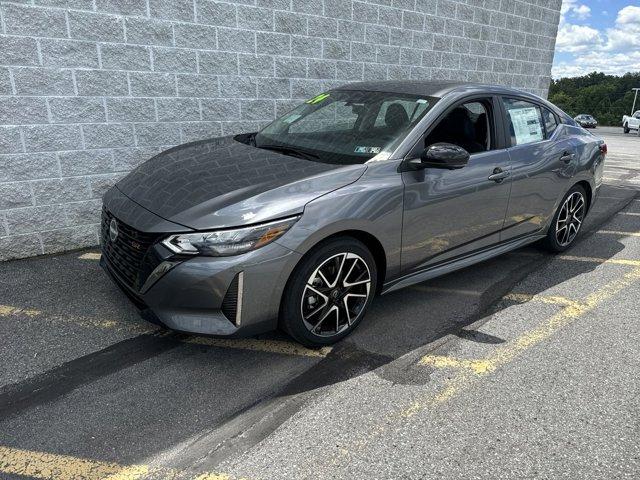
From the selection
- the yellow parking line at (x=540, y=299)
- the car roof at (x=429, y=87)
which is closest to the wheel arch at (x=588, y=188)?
the car roof at (x=429, y=87)

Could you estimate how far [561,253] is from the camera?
516 centimetres

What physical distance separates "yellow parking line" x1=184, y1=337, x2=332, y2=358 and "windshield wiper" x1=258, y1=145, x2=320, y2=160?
1.25m

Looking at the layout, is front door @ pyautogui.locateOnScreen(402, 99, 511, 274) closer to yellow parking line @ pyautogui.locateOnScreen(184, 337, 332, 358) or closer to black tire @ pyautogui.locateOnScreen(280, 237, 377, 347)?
black tire @ pyautogui.locateOnScreen(280, 237, 377, 347)

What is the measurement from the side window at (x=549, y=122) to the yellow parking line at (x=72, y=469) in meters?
4.01

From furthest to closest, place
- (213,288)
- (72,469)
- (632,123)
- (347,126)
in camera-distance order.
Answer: (632,123)
(347,126)
(213,288)
(72,469)

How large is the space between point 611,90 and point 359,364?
11114 centimetres

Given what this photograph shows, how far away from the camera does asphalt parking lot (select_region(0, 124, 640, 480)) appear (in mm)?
2291

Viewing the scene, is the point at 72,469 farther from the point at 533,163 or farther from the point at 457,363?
the point at 533,163

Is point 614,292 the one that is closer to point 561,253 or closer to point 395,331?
point 561,253

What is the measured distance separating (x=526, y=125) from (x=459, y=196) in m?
1.24

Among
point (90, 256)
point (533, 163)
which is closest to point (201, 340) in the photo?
point (90, 256)

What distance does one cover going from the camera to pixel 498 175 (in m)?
3.92

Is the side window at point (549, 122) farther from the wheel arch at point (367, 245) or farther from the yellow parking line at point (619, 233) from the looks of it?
the wheel arch at point (367, 245)

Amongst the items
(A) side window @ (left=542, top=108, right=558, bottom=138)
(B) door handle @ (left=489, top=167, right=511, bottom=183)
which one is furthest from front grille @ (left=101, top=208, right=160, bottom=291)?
(A) side window @ (left=542, top=108, right=558, bottom=138)
